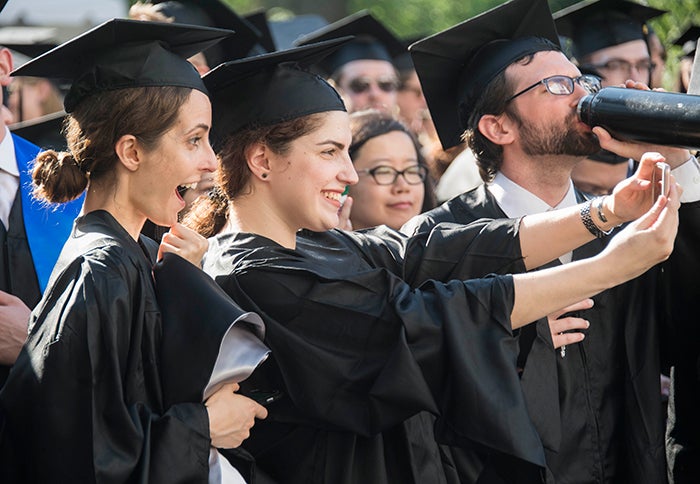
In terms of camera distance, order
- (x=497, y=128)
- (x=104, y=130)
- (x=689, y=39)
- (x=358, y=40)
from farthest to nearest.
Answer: (x=358, y=40)
(x=689, y=39)
(x=497, y=128)
(x=104, y=130)

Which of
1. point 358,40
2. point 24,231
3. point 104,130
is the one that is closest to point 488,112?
point 104,130

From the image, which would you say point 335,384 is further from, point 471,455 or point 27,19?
point 27,19

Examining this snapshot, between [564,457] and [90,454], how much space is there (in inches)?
67.2

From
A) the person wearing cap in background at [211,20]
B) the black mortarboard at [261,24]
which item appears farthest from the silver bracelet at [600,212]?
the black mortarboard at [261,24]

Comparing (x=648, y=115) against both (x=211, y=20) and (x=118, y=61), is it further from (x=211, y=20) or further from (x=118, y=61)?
(x=211, y=20)

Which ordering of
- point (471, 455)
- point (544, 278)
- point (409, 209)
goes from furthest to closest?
1. point (409, 209)
2. point (471, 455)
3. point (544, 278)

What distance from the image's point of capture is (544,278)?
3305 millimetres

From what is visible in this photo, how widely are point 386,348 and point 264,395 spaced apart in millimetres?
416

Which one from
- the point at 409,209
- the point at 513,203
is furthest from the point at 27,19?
the point at 513,203

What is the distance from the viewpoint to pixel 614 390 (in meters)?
3.95

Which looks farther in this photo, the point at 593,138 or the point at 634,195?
the point at 593,138

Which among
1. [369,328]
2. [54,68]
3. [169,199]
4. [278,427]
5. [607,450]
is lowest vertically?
[607,450]

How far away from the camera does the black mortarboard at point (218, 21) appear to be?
5.75 metres

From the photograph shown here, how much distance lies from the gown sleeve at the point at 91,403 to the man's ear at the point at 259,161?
82 cm
